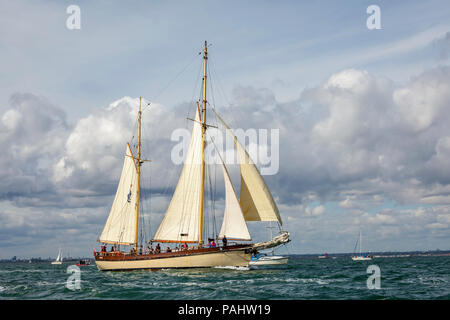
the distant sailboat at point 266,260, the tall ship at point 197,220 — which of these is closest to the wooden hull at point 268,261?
the distant sailboat at point 266,260

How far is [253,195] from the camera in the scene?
5481 centimetres

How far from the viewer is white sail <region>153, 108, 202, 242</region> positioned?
59.2 metres

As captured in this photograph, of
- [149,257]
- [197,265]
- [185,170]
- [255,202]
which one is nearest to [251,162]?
[255,202]

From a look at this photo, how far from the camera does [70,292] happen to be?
3822 cm

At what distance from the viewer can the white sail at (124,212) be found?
68.9m

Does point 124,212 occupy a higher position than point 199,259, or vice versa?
point 124,212

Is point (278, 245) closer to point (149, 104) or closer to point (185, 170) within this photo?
point (185, 170)

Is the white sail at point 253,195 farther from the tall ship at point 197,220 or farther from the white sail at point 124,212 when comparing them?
the white sail at point 124,212

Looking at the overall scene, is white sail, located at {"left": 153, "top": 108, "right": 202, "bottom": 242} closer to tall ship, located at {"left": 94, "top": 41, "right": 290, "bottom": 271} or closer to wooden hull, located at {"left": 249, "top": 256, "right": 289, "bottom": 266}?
tall ship, located at {"left": 94, "top": 41, "right": 290, "bottom": 271}

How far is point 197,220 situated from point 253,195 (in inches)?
355

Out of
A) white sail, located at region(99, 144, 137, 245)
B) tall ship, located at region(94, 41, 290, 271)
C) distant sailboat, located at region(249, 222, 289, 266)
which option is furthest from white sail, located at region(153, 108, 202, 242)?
distant sailboat, located at region(249, 222, 289, 266)

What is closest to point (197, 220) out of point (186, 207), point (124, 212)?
point (186, 207)

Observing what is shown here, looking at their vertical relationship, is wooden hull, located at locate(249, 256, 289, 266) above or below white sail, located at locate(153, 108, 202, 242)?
below

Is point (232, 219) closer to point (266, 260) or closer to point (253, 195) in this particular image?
point (253, 195)
